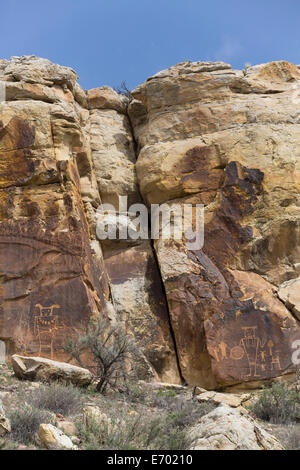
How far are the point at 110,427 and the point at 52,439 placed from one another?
2.77ft

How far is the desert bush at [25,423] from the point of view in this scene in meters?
5.03

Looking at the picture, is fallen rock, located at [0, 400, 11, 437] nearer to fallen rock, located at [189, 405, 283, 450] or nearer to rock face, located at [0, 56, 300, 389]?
fallen rock, located at [189, 405, 283, 450]

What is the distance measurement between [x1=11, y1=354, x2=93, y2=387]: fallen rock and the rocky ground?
25 cm

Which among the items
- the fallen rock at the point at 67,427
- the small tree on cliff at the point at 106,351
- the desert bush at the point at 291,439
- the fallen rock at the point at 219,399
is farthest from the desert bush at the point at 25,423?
the fallen rock at the point at 219,399

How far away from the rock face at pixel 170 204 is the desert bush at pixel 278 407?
1.48m

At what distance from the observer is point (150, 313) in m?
10.8

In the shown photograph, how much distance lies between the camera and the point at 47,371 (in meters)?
7.39

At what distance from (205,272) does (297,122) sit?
4.57m

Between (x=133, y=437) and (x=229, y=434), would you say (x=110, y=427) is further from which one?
(x=229, y=434)

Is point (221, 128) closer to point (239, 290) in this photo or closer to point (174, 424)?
point (239, 290)

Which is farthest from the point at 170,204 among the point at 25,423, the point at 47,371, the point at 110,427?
the point at 25,423

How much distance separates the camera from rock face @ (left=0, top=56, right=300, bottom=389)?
9703mm

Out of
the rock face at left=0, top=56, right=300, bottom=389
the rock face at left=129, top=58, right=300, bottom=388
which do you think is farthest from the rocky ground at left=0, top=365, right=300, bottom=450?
the rock face at left=129, top=58, right=300, bottom=388
